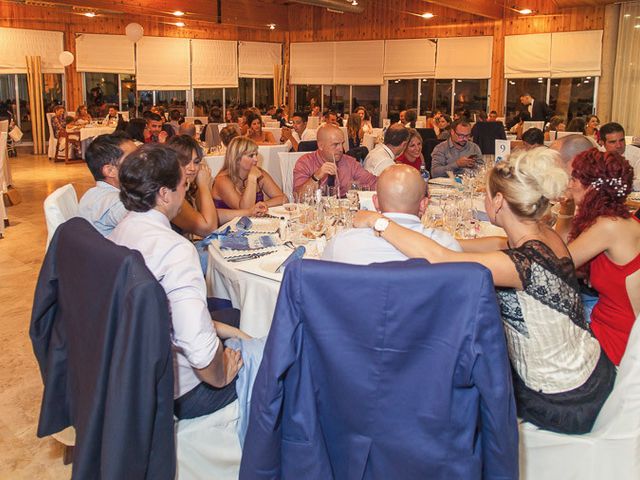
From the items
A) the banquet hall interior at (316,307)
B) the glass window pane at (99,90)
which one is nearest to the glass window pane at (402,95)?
the banquet hall interior at (316,307)

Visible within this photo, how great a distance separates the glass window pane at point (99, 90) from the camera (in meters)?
16.5

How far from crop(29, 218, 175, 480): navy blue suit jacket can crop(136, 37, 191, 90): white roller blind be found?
15.9m

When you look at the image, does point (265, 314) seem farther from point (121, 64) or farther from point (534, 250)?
point (121, 64)

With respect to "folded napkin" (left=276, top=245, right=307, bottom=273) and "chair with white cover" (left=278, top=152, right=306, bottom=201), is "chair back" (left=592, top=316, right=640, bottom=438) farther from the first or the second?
"chair with white cover" (left=278, top=152, right=306, bottom=201)

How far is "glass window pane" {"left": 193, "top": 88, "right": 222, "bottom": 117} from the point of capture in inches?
716

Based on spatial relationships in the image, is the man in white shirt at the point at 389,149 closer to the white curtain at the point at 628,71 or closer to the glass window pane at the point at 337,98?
the white curtain at the point at 628,71

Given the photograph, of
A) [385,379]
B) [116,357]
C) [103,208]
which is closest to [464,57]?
[103,208]

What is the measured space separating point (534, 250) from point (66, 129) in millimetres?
13987

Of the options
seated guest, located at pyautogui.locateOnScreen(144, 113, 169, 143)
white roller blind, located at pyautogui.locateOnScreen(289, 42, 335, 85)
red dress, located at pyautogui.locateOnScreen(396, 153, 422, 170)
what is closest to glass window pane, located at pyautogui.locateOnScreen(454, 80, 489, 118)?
white roller blind, located at pyautogui.locateOnScreen(289, 42, 335, 85)

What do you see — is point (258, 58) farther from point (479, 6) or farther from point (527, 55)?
point (527, 55)

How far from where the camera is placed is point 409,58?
54.6 feet

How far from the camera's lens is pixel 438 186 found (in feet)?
17.7

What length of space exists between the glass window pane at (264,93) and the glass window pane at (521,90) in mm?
7262

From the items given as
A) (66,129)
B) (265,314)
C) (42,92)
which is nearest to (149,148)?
(265,314)
